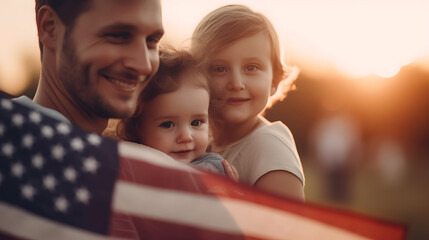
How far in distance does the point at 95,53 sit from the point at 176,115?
0.85 meters

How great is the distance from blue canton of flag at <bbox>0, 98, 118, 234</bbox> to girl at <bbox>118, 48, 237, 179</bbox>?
1135 millimetres

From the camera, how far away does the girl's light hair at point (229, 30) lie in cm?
355

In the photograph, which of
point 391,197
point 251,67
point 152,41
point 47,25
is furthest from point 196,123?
point 391,197

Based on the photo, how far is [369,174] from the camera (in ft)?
84.3

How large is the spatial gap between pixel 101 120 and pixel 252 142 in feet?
3.52

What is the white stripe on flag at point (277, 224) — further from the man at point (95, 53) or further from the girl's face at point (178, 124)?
the girl's face at point (178, 124)

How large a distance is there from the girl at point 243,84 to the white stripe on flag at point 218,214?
37.2 inches

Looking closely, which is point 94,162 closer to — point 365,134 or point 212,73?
point 212,73

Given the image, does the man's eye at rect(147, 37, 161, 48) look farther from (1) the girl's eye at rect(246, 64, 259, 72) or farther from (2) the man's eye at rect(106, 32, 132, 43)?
(1) the girl's eye at rect(246, 64, 259, 72)

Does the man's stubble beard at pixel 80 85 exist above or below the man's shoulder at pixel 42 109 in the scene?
above

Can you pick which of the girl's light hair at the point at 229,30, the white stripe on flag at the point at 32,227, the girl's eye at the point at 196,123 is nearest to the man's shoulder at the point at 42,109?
the white stripe on flag at the point at 32,227

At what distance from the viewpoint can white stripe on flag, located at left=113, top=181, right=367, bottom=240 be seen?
2164 mm

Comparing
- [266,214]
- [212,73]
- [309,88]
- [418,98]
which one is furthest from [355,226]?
[309,88]

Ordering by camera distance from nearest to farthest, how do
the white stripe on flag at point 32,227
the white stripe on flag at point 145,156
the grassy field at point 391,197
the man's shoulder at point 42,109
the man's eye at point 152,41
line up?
the white stripe on flag at point 32,227 → the white stripe on flag at point 145,156 → the man's shoulder at point 42,109 → the man's eye at point 152,41 → the grassy field at point 391,197
